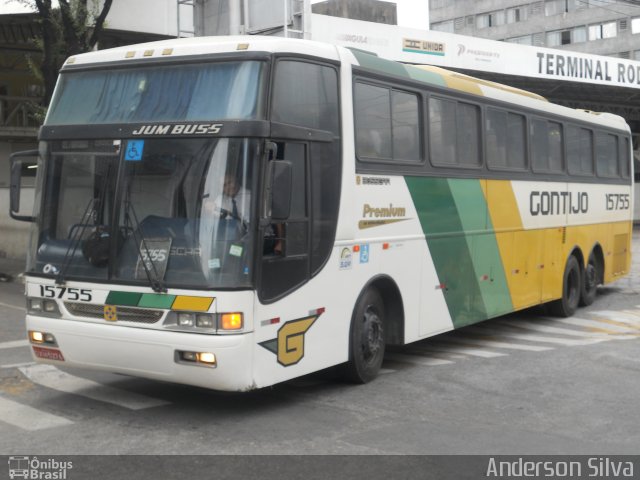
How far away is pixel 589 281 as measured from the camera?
14.7 meters

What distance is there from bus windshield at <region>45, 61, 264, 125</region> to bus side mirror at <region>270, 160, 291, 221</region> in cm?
44

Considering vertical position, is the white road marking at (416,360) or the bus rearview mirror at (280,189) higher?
the bus rearview mirror at (280,189)

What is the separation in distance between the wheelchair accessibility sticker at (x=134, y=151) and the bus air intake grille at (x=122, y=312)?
4.00 ft

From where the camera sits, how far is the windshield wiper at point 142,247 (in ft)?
Answer: 22.5

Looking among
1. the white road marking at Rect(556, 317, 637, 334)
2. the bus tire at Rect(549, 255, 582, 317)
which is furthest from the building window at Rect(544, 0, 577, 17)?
the white road marking at Rect(556, 317, 637, 334)

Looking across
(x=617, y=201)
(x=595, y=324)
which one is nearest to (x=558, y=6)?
(x=617, y=201)

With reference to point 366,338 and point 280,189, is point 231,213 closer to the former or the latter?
point 280,189

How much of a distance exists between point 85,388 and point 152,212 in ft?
7.30

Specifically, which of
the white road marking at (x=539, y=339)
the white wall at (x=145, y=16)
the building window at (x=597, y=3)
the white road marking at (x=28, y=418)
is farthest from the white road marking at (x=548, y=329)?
the building window at (x=597, y=3)

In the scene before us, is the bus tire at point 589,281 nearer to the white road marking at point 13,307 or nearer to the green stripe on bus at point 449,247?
the green stripe on bus at point 449,247

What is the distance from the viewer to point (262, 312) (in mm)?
6918

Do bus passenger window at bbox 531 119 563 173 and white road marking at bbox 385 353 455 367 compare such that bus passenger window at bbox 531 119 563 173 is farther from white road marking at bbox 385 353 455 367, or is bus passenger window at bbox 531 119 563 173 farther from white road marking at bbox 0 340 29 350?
white road marking at bbox 0 340 29 350
